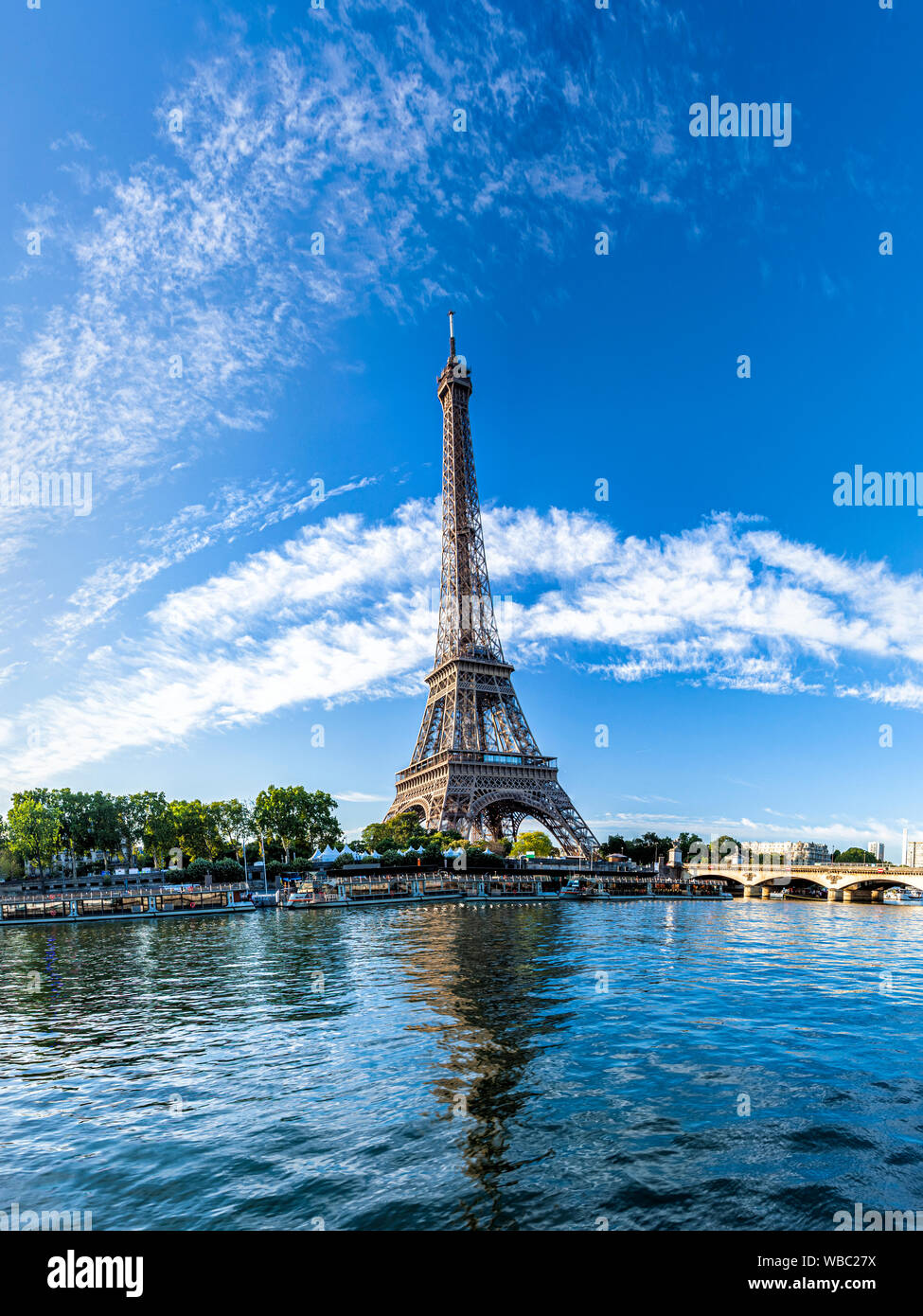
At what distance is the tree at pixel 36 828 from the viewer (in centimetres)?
9662

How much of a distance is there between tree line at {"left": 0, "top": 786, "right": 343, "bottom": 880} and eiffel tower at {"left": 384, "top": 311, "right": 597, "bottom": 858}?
744 inches

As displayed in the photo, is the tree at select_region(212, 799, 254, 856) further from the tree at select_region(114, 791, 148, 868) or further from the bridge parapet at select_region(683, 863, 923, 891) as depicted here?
the bridge parapet at select_region(683, 863, 923, 891)

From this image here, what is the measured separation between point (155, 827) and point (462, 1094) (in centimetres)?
10425

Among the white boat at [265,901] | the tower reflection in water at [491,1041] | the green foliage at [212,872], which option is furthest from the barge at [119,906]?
the tower reflection in water at [491,1041]

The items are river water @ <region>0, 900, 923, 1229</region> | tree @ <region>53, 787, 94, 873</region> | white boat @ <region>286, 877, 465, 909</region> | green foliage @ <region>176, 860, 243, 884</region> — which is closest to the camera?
river water @ <region>0, 900, 923, 1229</region>

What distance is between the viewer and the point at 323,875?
3757 inches

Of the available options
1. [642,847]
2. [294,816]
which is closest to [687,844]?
[642,847]

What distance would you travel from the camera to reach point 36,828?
97.1 meters

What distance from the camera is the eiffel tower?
106 m

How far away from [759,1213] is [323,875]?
89.3 metres

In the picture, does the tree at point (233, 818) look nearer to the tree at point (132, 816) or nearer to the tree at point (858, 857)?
the tree at point (132, 816)

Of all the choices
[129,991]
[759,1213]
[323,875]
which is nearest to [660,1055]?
[759,1213]

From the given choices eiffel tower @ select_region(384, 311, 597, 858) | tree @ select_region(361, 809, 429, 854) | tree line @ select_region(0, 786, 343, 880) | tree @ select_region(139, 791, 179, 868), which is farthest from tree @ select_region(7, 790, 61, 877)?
eiffel tower @ select_region(384, 311, 597, 858)
